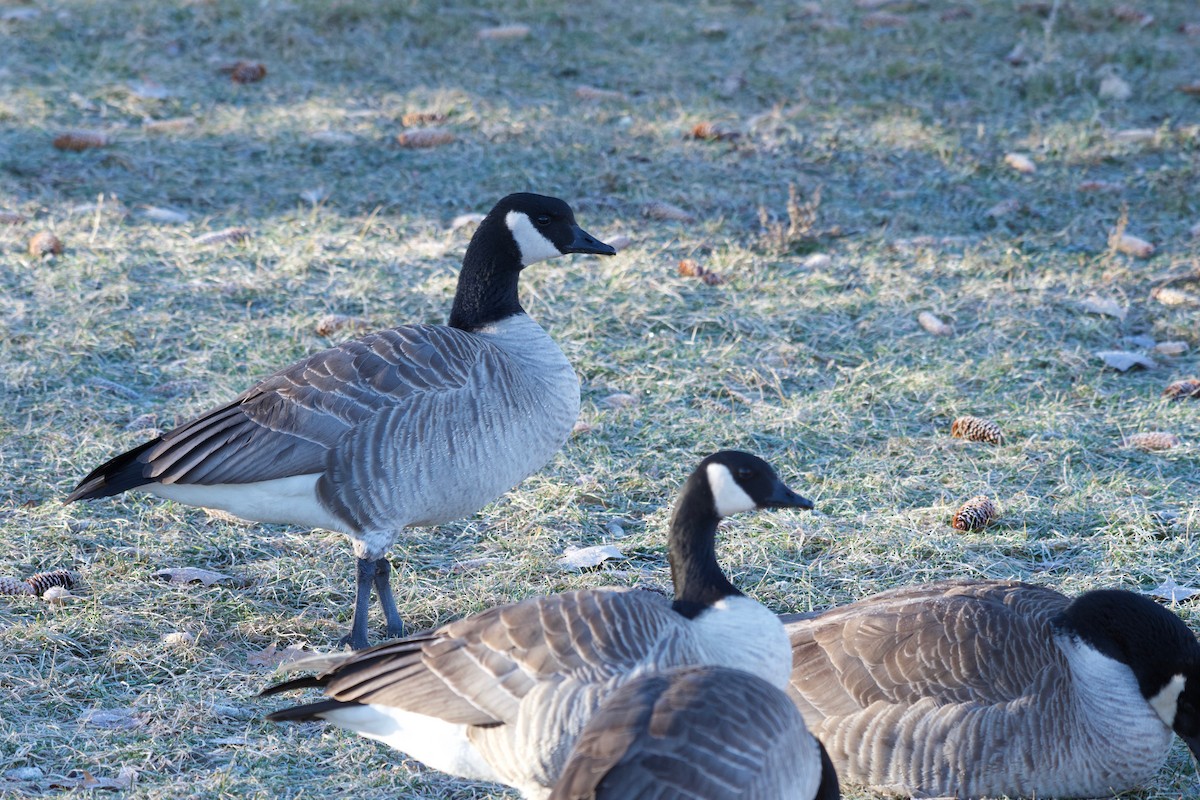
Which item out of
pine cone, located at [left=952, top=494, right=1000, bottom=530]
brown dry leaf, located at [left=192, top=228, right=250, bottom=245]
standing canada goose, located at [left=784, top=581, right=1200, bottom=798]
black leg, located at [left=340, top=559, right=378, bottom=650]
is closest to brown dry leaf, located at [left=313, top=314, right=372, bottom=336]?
brown dry leaf, located at [left=192, top=228, right=250, bottom=245]

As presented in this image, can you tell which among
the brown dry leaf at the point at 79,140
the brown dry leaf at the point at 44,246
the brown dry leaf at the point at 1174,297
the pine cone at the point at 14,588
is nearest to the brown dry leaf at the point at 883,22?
the brown dry leaf at the point at 1174,297

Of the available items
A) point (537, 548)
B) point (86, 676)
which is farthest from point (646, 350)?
point (86, 676)

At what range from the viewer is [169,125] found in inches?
311

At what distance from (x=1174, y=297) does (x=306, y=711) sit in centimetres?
484

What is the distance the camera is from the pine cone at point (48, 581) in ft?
13.5

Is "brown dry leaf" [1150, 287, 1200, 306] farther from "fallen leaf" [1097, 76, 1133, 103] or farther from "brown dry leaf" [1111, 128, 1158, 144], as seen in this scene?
"fallen leaf" [1097, 76, 1133, 103]

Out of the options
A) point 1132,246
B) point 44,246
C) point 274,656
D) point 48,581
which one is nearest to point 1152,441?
point 1132,246

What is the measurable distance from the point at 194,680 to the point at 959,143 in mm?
5895

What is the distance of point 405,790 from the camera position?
132 inches

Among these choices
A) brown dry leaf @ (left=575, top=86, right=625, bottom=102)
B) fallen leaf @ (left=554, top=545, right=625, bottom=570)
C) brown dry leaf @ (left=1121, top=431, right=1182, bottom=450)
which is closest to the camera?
fallen leaf @ (left=554, top=545, right=625, bottom=570)

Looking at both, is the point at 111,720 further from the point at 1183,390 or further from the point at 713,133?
the point at 713,133

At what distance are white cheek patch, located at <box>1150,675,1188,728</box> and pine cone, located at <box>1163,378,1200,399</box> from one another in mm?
2598

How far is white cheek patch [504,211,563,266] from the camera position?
14.8ft

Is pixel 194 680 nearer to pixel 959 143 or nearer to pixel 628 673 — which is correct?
pixel 628 673
